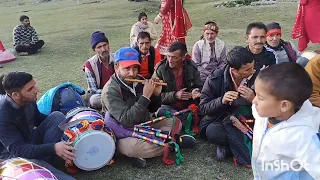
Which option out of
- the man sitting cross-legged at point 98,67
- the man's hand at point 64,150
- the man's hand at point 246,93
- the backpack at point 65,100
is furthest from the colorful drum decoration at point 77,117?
the man's hand at point 246,93

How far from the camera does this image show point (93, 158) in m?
3.19

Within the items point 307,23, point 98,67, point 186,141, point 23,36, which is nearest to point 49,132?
point 186,141

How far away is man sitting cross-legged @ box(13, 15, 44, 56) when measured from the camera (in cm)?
893

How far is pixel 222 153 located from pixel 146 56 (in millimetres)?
1992

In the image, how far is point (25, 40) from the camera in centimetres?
909

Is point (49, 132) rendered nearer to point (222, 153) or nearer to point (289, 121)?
point (222, 153)

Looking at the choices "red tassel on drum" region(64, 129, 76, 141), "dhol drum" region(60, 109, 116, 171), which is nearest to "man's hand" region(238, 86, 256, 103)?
"dhol drum" region(60, 109, 116, 171)

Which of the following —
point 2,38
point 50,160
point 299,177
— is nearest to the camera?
point 299,177

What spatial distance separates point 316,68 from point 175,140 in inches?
61.4

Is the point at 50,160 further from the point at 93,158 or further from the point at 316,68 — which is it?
the point at 316,68

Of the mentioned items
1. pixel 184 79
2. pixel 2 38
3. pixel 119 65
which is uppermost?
pixel 119 65

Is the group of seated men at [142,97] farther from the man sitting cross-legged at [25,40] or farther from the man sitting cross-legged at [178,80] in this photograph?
the man sitting cross-legged at [25,40]

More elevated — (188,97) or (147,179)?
(188,97)

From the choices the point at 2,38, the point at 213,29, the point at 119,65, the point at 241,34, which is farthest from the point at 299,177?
the point at 2,38
